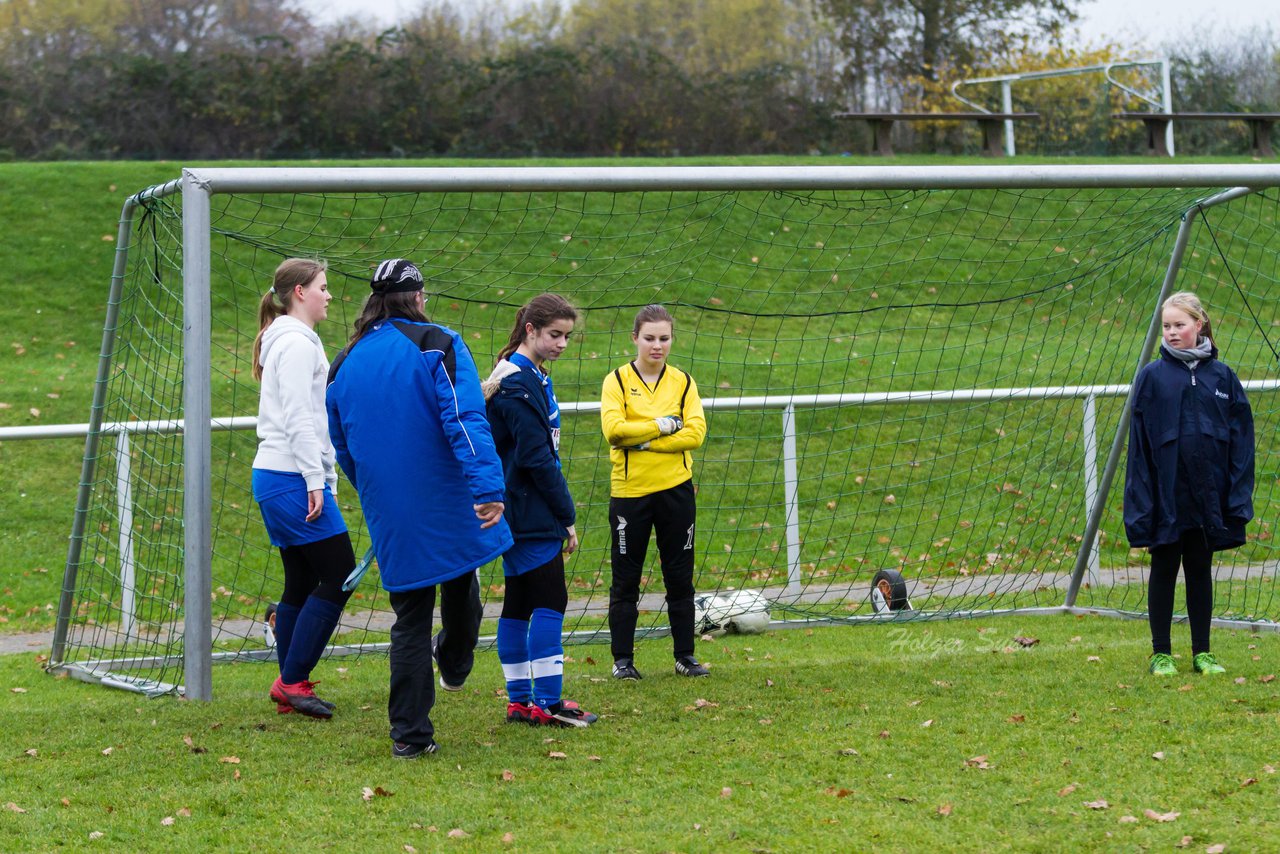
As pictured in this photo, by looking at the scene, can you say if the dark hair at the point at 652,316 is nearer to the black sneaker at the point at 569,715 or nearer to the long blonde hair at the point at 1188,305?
the black sneaker at the point at 569,715

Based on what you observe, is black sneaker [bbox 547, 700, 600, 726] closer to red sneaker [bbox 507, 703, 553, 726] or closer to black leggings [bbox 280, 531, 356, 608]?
red sneaker [bbox 507, 703, 553, 726]

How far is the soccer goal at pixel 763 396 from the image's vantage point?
5.84 m

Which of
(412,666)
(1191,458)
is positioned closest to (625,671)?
(412,666)

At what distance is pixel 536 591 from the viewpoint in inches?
195

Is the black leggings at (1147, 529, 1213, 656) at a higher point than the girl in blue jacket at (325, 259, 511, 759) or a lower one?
lower

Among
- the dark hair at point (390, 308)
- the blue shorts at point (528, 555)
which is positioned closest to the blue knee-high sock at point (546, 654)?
the blue shorts at point (528, 555)

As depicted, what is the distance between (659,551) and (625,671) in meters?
0.59

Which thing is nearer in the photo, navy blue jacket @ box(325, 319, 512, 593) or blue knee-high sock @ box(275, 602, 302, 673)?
navy blue jacket @ box(325, 319, 512, 593)

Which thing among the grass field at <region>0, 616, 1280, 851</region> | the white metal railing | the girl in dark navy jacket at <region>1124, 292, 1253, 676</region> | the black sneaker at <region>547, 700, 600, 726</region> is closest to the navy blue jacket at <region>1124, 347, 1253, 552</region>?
the girl in dark navy jacket at <region>1124, 292, 1253, 676</region>

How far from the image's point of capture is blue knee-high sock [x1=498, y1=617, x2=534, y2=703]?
5.02 meters

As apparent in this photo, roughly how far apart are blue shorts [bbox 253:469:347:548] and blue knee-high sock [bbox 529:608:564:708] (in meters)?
0.91

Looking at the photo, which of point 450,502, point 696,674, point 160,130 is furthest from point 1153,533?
point 160,130

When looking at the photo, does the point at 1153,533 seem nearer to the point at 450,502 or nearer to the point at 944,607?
the point at 944,607

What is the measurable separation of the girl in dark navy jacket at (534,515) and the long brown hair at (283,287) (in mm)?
833
